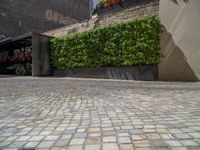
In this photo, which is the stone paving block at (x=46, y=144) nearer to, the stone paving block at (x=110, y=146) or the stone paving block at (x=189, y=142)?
the stone paving block at (x=110, y=146)

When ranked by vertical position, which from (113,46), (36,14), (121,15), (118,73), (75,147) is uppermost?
(36,14)

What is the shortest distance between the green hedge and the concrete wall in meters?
0.54

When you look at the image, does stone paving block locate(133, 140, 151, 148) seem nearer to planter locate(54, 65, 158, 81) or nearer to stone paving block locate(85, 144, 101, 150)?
stone paving block locate(85, 144, 101, 150)

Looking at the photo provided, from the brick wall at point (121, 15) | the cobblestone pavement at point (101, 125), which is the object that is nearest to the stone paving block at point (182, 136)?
the cobblestone pavement at point (101, 125)

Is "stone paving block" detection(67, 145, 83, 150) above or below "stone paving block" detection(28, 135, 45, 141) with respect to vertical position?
below

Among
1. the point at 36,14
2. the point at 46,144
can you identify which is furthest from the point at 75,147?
the point at 36,14

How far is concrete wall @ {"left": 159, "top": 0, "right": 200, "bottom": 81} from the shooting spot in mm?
10828

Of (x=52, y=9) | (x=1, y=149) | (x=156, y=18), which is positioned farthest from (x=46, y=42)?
(x=1, y=149)

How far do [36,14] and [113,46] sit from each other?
50.9 feet

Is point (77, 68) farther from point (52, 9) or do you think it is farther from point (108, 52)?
point (52, 9)

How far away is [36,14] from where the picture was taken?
2533cm

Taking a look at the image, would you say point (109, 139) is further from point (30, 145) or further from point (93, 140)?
point (30, 145)

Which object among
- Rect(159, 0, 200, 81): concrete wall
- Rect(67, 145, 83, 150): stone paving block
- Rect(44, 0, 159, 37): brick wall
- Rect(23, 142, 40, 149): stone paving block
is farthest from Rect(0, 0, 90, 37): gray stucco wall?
Rect(67, 145, 83, 150): stone paving block

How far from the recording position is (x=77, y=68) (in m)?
14.5
